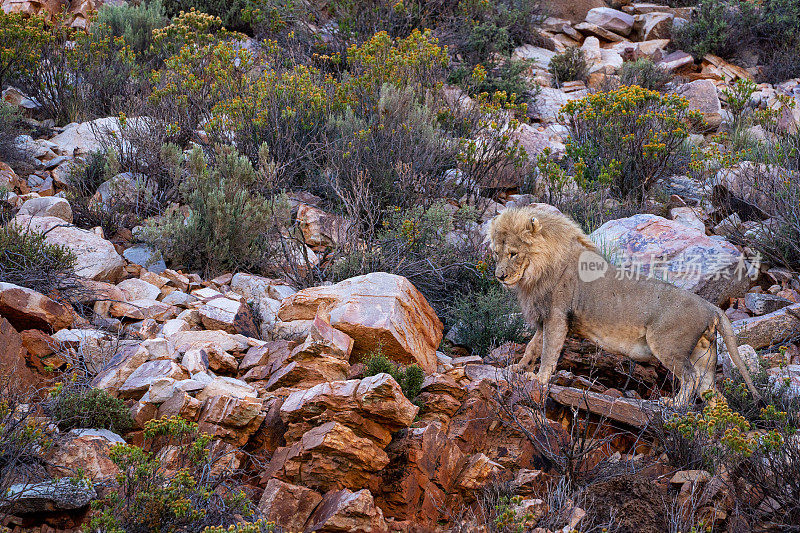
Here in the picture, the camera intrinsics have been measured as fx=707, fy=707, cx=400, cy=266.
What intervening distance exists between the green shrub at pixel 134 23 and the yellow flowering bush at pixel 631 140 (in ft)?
25.1

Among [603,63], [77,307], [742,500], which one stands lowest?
[603,63]

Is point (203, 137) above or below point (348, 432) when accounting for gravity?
below

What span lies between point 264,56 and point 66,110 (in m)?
3.38

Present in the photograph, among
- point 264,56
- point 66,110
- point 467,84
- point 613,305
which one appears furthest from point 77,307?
point 467,84

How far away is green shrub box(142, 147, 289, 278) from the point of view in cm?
754

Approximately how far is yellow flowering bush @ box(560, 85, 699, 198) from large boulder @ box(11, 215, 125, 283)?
6.05m

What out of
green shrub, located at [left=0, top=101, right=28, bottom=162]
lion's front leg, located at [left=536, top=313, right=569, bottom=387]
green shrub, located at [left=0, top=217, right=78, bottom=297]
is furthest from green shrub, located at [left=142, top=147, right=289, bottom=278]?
lion's front leg, located at [left=536, top=313, right=569, bottom=387]

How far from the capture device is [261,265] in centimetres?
785

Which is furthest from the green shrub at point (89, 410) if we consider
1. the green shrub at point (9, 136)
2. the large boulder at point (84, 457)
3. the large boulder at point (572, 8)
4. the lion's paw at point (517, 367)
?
the large boulder at point (572, 8)

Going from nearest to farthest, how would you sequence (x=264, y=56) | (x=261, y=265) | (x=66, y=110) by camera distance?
(x=261, y=265) < (x=66, y=110) < (x=264, y=56)

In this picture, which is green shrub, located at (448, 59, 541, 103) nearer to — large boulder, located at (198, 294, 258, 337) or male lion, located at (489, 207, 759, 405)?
male lion, located at (489, 207, 759, 405)

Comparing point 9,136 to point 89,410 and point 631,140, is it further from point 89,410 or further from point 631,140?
point 631,140

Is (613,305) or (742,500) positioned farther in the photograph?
(613,305)

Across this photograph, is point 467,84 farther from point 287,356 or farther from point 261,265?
point 287,356
